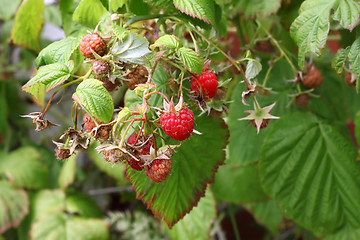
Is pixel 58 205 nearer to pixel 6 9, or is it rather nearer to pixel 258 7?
pixel 6 9

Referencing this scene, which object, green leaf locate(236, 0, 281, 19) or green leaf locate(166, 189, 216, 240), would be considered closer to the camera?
green leaf locate(236, 0, 281, 19)

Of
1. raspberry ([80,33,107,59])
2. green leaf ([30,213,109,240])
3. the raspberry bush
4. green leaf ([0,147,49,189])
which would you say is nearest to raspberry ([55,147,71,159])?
the raspberry bush

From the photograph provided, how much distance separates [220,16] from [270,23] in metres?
0.36

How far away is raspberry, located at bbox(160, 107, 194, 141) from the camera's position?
366 millimetres

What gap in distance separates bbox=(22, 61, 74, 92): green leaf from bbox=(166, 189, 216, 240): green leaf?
532 millimetres

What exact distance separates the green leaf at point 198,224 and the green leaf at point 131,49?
52cm

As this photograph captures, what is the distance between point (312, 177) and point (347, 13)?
30 centimetres

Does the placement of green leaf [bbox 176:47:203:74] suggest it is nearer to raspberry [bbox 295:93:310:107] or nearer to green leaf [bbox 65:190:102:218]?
raspberry [bbox 295:93:310:107]

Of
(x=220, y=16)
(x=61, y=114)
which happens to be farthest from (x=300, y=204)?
(x=61, y=114)

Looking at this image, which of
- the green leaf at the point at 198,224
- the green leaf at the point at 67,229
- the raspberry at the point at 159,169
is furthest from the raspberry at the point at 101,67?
the green leaf at the point at 67,229

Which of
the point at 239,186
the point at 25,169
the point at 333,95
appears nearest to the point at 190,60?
the point at 333,95

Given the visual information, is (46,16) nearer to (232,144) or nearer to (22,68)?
(22,68)

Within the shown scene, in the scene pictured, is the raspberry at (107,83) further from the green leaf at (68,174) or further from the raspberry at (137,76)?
the green leaf at (68,174)

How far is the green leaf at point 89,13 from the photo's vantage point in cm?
51
